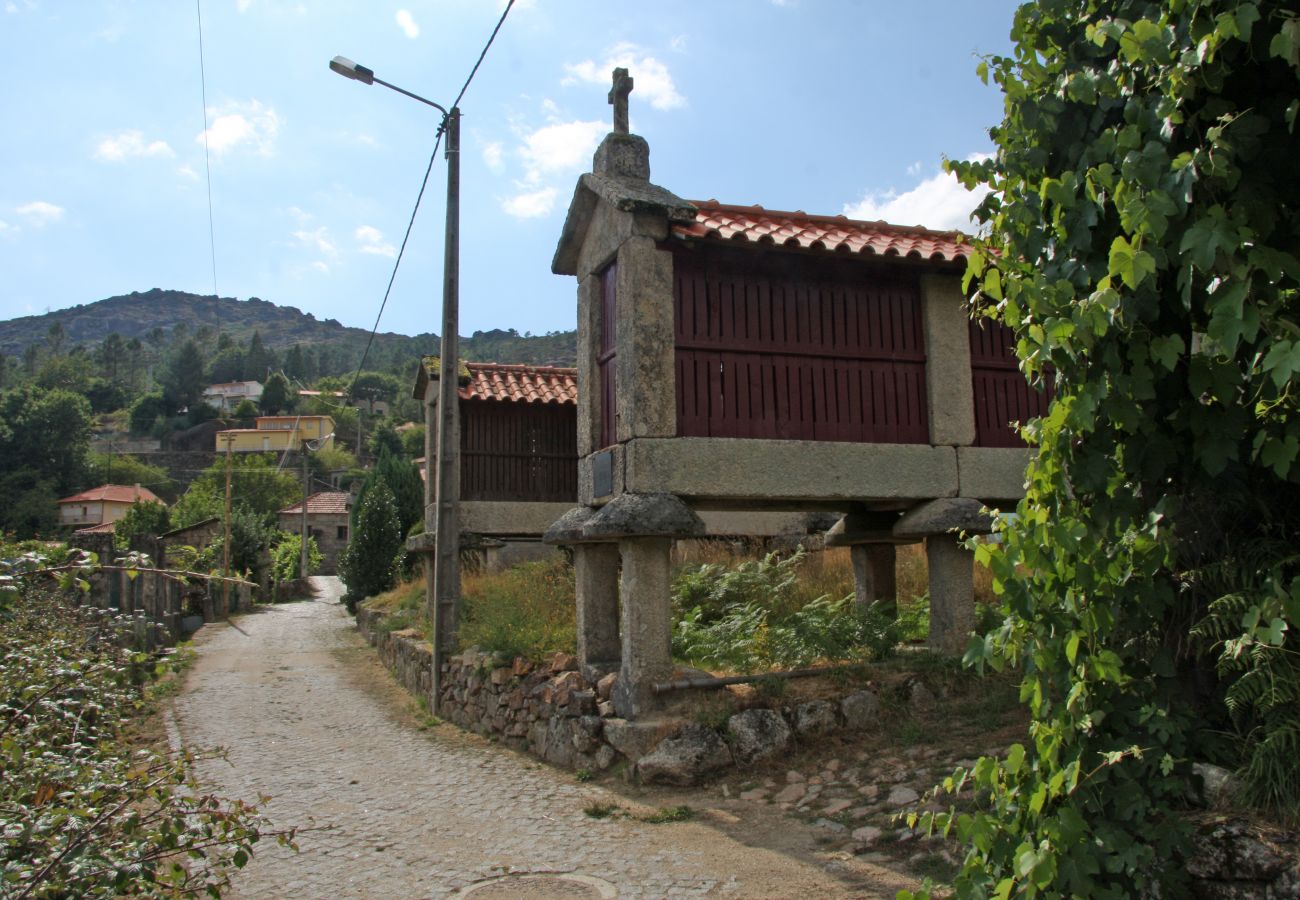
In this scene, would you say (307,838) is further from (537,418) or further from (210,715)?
(537,418)

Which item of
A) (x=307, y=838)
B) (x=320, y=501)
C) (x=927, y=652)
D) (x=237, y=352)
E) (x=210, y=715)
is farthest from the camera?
(x=237, y=352)

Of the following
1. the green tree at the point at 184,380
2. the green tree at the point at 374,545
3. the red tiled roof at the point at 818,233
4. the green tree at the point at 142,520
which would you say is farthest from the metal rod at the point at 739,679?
the green tree at the point at 184,380

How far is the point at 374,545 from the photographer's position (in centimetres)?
2364

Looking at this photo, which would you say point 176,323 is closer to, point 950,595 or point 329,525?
point 329,525

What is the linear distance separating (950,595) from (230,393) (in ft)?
330

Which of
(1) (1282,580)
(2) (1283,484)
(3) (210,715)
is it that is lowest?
(3) (210,715)

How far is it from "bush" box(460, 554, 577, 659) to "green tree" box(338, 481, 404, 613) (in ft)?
36.3

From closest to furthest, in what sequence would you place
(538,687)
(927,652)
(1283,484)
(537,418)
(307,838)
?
1. (1283,484)
2. (307,838)
3. (927,652)
4. (538,687)
5. (537,418)

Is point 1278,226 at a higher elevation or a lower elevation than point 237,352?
lower

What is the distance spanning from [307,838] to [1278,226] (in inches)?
235

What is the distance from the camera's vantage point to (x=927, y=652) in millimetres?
7680

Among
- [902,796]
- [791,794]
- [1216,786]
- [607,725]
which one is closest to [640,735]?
[607,725]

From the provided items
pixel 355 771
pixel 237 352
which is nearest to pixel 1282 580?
pixel 355 771

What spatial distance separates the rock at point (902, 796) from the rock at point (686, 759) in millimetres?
1338
